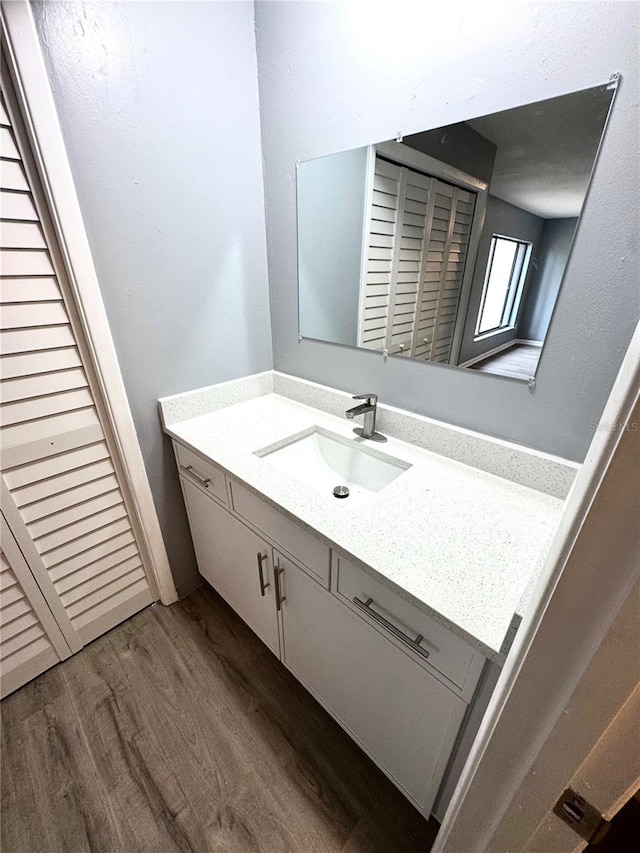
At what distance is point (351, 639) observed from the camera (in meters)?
0.88

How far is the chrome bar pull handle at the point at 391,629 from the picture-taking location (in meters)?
0.71

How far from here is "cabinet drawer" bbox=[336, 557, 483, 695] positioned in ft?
2.16

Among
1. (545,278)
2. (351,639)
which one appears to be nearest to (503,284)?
(545,278)

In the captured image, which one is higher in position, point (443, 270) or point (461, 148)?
point (461, 148)

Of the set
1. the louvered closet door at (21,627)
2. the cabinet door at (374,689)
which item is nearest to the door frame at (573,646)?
the cabinet door at (374,689)

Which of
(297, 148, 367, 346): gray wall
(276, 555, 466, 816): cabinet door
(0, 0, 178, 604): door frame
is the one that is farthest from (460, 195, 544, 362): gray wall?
(0, 0, 178, 604): door frame

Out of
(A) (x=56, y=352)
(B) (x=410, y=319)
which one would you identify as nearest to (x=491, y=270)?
(B) (x=410, y=319)

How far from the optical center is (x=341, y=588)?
0.84m

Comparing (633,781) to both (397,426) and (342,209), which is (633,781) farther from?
(342,209)

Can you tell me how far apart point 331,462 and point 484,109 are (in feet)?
3.44

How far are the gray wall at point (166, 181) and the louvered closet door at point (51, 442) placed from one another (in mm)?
122

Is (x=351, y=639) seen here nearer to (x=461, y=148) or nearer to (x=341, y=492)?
(x=341, y=492)

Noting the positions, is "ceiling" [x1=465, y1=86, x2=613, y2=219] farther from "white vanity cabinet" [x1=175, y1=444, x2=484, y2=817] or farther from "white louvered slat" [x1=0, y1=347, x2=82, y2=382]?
"white louvered slat" [x1=0, y1=347, x2=82, y2=382]

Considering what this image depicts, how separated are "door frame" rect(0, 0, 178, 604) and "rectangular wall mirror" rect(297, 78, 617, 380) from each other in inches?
Answer: 27.0
